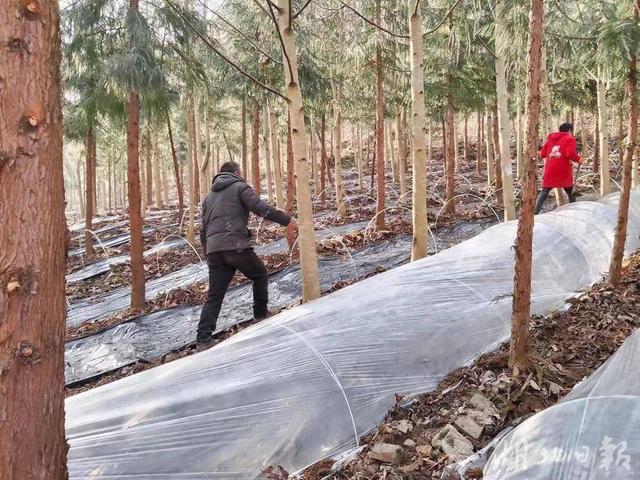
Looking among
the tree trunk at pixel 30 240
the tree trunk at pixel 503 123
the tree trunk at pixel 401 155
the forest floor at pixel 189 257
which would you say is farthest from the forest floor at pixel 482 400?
the tree trunk at pixel 401 155

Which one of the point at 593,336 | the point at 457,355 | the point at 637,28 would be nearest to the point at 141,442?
the point at 457,355

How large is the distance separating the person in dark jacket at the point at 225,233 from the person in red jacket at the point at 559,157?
503 cm

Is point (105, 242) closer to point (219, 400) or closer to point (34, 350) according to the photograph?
point (219, 400)

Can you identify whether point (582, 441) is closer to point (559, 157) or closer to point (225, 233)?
point (225, 233)

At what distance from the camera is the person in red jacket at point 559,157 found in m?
7.28

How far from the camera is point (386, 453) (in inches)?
102

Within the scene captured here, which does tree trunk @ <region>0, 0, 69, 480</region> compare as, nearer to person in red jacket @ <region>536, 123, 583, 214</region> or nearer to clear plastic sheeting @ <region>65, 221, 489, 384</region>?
clear plastic sheeting @ <region>65, 221, 489, 384</region>

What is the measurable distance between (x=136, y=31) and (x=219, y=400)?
532 cm

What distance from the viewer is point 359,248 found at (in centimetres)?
838

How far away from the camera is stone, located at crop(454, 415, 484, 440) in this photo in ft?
8.68

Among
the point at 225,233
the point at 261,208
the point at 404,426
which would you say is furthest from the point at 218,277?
the point at 404,426

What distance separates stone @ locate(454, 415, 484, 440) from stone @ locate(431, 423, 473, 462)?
5cm

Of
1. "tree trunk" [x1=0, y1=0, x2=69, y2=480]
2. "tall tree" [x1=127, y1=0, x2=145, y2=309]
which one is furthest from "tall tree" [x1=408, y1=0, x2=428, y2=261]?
"tree trunk" [x1=0, y1=0, x2=69, y2=480]

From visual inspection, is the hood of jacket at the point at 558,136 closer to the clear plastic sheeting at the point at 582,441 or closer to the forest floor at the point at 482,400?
the forest floor at the point at 482,400
